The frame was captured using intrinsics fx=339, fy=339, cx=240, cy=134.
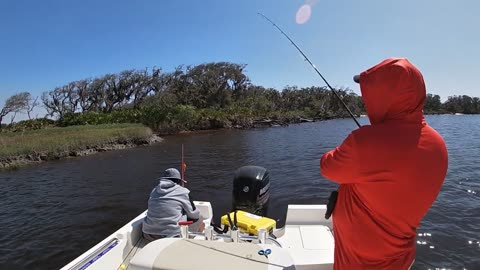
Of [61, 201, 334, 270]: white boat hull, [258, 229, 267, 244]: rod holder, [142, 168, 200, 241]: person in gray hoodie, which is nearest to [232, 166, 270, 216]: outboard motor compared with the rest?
[61, 201, 334, 270]: white boat hull

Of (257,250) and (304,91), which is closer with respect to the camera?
(257,250)

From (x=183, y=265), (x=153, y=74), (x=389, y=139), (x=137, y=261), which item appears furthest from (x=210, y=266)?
(x=153, y=74)

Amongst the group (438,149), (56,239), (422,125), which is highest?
(422,125)

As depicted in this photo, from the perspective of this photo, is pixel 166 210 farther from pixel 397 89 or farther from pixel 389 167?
pixel 397 89

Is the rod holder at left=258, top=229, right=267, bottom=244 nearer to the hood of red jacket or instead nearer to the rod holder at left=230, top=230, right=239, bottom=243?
the rod holder at left=230, top=230, right=239, bottom=243

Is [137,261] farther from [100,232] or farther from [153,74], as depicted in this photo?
[153,74]

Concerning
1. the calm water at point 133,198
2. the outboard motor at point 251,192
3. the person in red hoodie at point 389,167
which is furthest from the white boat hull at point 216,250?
the calm water at point 133,198

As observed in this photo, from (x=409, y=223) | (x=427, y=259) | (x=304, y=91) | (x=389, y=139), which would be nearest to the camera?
(x=389, y=139)

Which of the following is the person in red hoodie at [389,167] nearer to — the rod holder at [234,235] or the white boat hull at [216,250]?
the white boat hull at [216,250]

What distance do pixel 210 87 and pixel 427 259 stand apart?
194 feet

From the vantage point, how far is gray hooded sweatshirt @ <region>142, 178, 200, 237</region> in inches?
177

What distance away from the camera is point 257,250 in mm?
2848

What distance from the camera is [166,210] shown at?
177 inches

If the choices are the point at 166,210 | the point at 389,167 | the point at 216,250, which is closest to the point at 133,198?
the point at 166,210
